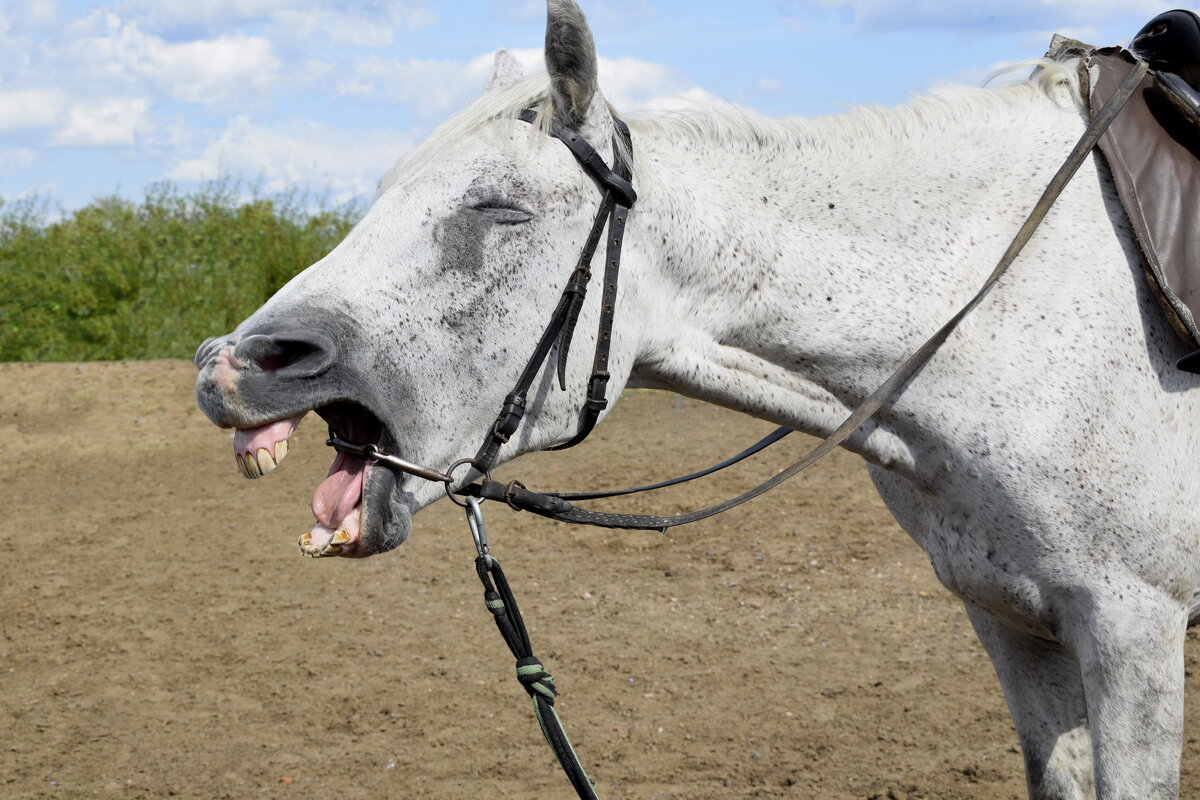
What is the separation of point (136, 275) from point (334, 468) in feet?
36.0

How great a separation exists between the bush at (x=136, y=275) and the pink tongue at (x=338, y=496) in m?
9.72

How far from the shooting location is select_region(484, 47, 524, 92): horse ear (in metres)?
2.44

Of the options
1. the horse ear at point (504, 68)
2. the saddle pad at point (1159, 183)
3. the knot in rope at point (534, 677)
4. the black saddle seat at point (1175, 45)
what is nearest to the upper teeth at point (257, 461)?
the knot in rope at point (534, 677)

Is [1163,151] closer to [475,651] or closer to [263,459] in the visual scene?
[263,459]

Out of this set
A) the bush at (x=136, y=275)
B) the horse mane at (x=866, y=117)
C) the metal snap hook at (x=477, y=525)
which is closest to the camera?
the metal snap hook at (x=477, y=525)

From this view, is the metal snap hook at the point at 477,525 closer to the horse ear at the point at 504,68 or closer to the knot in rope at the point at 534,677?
the knot in rope at the point at 534,677

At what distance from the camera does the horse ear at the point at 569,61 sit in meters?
1.96

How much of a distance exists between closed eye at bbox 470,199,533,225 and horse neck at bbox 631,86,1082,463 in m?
0.25

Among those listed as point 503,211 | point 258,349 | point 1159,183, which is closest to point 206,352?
point 258,349

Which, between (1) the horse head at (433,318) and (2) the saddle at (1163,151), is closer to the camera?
(1) the horse head at (433,318)

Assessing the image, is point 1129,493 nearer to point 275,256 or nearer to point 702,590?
point 702,590

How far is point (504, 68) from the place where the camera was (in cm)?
246

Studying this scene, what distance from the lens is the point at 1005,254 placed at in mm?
2191

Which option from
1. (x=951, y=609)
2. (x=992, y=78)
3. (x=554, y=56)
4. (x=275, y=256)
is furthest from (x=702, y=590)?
(x=275, y=256)
